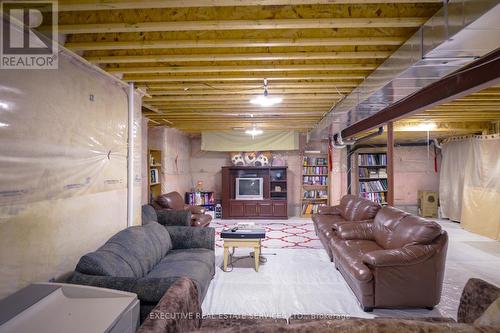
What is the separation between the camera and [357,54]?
2500 millimetres

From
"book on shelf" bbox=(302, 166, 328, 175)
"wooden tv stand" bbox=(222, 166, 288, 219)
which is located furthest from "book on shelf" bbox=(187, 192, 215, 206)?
"book on shelf" bbox=(302, 166, 328, 175)

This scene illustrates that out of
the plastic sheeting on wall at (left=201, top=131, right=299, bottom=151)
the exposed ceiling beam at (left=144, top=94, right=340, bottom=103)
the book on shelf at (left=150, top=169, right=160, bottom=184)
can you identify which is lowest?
the book on shelf at (left=150, top=169, right=160, bottom=184)

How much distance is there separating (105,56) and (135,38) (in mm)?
455

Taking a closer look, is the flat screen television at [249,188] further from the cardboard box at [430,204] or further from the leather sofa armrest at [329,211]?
the cardboard box at [430,204]

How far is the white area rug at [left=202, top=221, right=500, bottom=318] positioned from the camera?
8.58 feet

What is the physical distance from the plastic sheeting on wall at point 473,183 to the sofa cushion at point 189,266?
18.3ft

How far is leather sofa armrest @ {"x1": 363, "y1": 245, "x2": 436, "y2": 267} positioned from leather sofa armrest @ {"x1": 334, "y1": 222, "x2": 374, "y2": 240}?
3.70 ft

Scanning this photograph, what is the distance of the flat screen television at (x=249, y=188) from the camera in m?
7.36

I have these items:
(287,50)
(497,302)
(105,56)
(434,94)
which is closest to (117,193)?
(105,56)

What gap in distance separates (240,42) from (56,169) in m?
1.80

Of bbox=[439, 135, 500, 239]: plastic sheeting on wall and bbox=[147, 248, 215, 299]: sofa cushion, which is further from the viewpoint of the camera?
bbox=[439, 135, 500, 239]: plastic sheeting on wall

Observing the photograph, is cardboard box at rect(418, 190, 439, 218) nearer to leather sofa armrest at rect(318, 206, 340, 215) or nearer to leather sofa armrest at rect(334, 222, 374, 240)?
leather sofa armrest at rect(318, 206, 340, 215)

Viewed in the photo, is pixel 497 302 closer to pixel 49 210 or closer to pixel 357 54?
pixel 357 54

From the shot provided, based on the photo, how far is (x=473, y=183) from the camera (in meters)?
5.86
